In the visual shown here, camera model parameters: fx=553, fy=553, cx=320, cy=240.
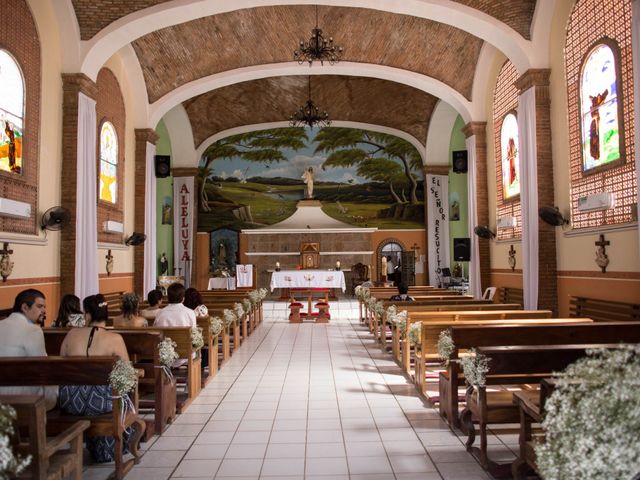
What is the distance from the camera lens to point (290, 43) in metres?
13.3

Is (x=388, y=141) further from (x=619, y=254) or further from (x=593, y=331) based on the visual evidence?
(x=593, y=331)

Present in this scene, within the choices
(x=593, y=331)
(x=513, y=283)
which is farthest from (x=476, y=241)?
(x=593, y=331)

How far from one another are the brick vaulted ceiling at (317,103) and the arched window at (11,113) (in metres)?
9.77

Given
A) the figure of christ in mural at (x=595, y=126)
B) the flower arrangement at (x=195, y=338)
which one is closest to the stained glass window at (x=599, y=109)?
the figure of christ in mural at (x=595, y=126)

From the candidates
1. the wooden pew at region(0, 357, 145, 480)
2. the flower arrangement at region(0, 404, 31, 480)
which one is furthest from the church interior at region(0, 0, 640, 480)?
the flower arrangement at region(0, 404, 31, 480)

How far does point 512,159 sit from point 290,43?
19.2ft

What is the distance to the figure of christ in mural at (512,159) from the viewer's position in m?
11.8

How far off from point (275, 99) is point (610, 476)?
17.7 meters

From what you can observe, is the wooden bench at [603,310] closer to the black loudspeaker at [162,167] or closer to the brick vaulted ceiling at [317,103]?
the brick vaulted ceiling at [317,103]

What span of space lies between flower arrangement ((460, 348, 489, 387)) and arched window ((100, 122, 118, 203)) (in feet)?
30.7

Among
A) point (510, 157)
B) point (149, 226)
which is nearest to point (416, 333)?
point (510, 157)

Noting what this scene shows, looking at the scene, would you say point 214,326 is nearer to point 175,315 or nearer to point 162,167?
point 175,315

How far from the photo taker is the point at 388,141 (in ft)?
71.3

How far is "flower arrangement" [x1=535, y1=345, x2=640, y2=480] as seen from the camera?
194cm
